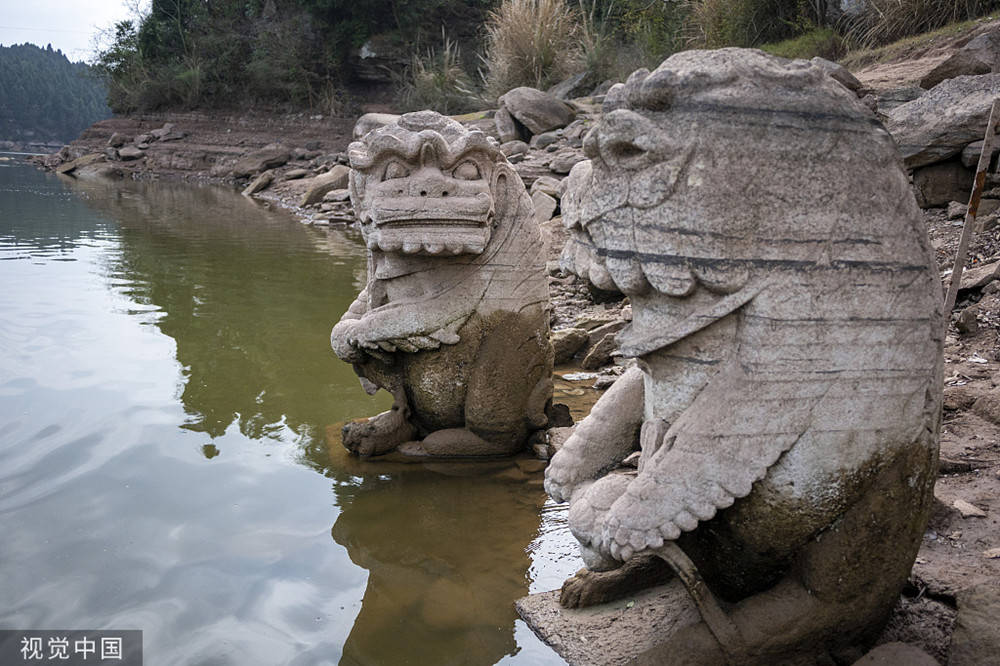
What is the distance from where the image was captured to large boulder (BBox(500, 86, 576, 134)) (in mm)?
12492

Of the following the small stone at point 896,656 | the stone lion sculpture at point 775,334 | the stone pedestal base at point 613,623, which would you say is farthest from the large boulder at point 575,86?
the small stone at point 896,656

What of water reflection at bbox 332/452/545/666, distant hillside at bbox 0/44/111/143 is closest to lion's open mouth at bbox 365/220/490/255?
water reflection at bbox 332/452/545/666

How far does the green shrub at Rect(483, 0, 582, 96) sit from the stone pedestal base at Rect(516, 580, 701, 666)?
13558 mm

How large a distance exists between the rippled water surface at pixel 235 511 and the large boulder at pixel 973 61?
4.82 m

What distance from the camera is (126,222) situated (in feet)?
42.4

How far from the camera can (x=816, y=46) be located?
9.62 m

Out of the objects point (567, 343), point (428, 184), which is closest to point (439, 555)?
point (428, 184)

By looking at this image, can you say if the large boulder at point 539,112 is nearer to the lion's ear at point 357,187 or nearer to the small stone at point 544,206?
the small stone at point 544,206

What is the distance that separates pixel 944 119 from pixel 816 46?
4.38 metres

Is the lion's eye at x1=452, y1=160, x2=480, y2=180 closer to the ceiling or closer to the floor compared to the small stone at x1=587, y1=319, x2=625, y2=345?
closer to the ceiling

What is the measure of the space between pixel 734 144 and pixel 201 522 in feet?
8.69

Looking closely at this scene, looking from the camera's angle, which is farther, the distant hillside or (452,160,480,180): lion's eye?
the distant hillside

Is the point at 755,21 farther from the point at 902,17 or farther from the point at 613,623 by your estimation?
the point at 613,623

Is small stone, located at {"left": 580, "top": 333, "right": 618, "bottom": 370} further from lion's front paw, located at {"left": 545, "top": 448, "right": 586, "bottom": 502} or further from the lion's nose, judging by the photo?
lion's front paw, located at {"left": 545, "top": 448, "right": 586, "bottom": 502}
